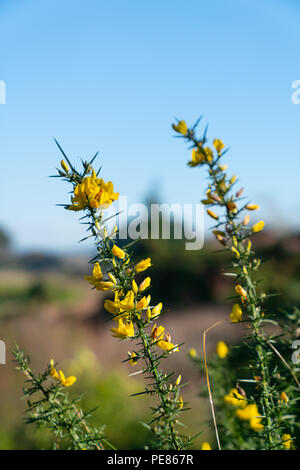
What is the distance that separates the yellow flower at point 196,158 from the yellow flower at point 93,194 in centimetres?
39

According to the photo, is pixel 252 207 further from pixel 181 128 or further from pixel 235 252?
pixel 181 128

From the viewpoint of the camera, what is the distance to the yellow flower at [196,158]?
1381mm

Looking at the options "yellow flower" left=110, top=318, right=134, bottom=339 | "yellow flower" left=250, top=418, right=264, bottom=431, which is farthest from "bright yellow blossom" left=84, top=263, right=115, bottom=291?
"yellow flower" left=250, top=418, right=264, bottom=431

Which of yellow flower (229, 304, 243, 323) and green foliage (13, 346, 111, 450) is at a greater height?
yellow flower (229, 304, 243, 323)

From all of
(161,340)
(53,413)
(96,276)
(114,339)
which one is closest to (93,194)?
(96,276)

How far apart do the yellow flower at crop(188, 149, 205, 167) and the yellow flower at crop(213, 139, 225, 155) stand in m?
0.06

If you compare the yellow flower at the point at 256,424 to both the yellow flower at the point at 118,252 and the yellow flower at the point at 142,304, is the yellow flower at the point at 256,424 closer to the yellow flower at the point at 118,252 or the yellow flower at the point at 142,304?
the yellow flower at the point at 142,304

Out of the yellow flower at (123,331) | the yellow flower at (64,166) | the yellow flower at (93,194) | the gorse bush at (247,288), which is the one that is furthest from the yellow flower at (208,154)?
the yellow flower at (123,331)

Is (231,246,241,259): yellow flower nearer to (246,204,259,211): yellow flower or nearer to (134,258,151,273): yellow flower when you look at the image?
(246,204,259,211): yellow flower

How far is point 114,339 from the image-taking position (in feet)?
27.9

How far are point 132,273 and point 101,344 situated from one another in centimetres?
771

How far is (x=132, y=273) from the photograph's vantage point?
1147 millimetres

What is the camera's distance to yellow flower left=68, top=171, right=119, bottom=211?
3.57ft

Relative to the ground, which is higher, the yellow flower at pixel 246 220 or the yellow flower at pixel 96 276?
the yellow flower at pixel 246 220
